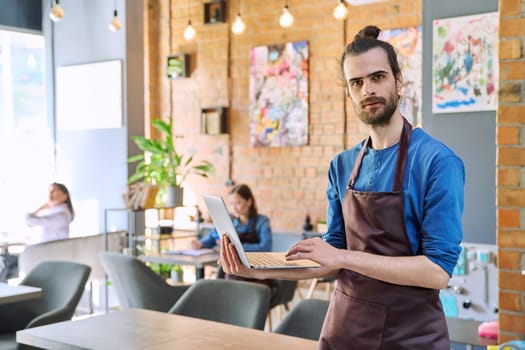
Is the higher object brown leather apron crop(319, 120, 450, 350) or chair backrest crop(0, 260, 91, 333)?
brown leather apron crop(319, 120, 450, 350)

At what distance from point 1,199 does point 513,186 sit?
6.59m

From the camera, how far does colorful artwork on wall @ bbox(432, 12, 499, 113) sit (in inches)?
167

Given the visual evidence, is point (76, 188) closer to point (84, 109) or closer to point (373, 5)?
point (84, 109)

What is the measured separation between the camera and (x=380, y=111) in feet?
5.65

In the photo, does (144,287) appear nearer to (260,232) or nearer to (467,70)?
(260,232)

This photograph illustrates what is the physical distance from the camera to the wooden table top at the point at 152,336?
100 inches

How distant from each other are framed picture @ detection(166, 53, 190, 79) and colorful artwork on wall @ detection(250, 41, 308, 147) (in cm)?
95

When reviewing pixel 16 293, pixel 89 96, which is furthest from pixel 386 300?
pixel 89 96

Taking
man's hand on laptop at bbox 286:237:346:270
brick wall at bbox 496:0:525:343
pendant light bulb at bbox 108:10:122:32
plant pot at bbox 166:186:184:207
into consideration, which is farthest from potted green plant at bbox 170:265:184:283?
man's hand on laptop at bbox 286:237:346:270

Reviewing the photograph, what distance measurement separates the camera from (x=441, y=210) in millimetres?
1638

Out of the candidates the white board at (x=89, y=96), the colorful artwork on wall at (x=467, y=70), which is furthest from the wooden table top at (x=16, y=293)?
the white board at (x=89, y=96)

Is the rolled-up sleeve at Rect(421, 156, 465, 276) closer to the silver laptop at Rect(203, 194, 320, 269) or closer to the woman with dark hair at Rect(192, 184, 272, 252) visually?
the silver laptop at Rect(203, 194, 320, 269)

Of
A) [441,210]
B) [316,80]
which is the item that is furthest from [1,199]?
[441,210]

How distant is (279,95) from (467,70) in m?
3.15
